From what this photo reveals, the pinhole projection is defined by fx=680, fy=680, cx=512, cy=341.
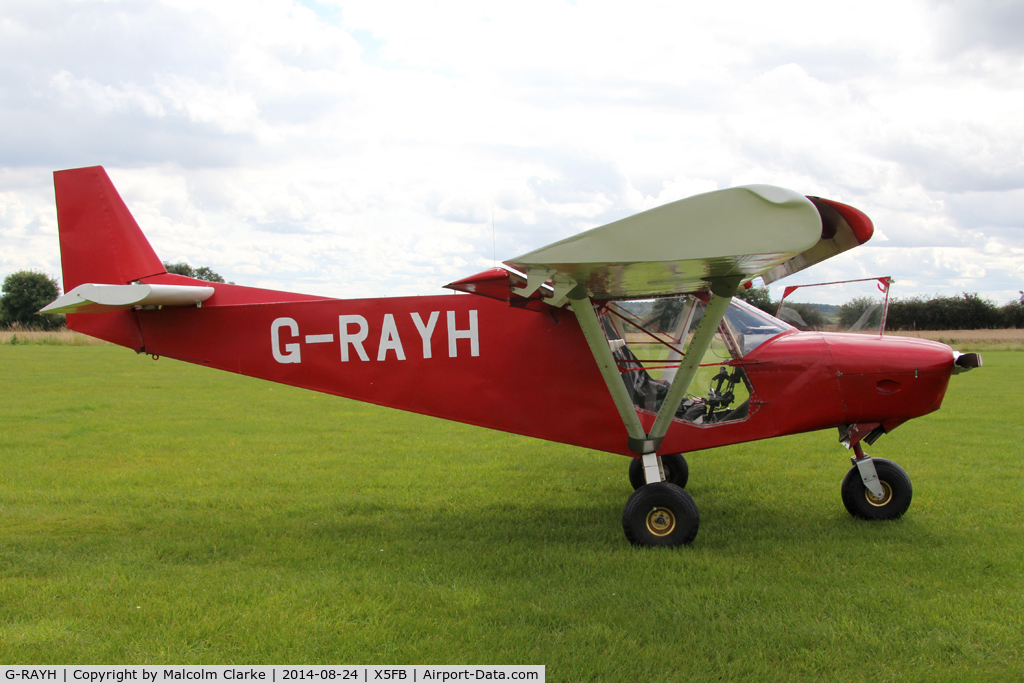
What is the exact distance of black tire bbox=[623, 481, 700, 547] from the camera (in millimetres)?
5531

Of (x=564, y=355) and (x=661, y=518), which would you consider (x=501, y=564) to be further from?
(x=564, y=355)

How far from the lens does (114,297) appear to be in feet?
18.3

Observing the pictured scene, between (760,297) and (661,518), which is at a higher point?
(760,297)

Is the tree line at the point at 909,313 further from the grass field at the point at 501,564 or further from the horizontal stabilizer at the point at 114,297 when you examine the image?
the grass field at the point at 501,564

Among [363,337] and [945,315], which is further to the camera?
[945,315]

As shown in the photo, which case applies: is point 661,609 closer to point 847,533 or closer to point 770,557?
point 770,557

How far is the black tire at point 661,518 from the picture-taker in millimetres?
5531

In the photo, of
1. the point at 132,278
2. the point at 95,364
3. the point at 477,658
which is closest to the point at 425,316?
the point at 132,278

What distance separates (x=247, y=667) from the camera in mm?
3645

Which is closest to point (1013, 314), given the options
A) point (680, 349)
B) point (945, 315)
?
point (945, 315)

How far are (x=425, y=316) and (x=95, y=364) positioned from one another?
79.5ft

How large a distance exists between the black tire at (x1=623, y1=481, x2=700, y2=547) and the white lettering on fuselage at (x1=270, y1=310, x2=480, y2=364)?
199 cm
